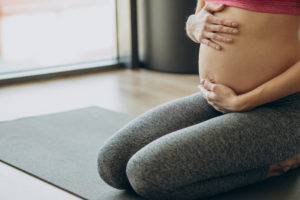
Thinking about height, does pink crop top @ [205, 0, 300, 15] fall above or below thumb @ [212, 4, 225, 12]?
above

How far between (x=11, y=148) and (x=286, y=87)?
1243mm

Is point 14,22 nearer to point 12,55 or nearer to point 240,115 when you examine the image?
point 12,55

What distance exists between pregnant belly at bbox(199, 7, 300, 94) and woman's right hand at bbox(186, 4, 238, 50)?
2 cm

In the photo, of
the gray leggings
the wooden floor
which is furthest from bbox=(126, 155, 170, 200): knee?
the wooden floor

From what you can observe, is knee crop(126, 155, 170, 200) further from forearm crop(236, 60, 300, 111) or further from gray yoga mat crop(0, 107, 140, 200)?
forearm crop(236, 60, 300, 111)

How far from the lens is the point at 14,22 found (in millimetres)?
4148

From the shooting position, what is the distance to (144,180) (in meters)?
1.70

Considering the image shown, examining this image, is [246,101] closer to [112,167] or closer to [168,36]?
[112,167]

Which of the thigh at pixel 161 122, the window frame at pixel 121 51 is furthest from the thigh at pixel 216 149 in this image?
the window frame at pixel 121 51

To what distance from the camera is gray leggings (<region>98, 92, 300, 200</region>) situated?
66.3 inches

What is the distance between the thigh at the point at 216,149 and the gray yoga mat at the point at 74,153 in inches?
6.3

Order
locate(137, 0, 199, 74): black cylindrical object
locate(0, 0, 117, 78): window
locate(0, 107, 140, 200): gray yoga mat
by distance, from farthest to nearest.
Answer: locate(0, 0, 117, 78): window < locate(137, 0, 199, 74): black cylindrical object < locate(0, 107, 140, 200): gray yoga mat

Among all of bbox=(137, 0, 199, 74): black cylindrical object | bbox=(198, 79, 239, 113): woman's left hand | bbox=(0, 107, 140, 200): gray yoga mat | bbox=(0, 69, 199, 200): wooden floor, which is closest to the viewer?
bbox=(198, 79, 239, 113): woman's left hand

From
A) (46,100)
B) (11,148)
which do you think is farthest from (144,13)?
(11,148)
